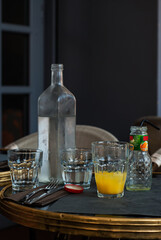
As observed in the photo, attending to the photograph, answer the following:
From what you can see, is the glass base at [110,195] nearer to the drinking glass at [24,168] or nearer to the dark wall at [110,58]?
the drinking glass at [24,168]

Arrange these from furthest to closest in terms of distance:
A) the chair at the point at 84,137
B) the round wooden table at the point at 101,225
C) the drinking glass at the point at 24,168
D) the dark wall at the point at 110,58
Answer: the dark wall at the point at 110,58 → the chair at the point at 84,137 → the drinking glass at the point at 24,168 → the round wooden table at the point at 101,225

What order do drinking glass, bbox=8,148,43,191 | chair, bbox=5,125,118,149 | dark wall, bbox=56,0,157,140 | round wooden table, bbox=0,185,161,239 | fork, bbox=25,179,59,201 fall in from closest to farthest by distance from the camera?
round wooden table, bbox=0,185,161,239 → fork, bbox=25,179,59,201 → drinking glass, bbox=8,148,43,191 → chair, bbox=5,125,118,149 → dark wall, bbox=56,0,157,140

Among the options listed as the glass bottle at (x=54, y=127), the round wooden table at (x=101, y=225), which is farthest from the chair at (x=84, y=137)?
the round wooden table at (x=101, y=225)

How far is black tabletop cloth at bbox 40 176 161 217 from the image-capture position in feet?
2.26

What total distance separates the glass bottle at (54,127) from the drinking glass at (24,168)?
0.15ft

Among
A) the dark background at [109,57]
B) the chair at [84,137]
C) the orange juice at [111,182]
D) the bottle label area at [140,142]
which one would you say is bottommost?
the chair at [84,137]

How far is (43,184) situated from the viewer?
36.2 inches

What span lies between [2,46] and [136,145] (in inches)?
85.9

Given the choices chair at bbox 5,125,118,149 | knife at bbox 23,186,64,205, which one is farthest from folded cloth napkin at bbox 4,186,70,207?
chair at bbox 5,125,118,149

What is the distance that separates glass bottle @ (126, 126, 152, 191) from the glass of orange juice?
0.14ft

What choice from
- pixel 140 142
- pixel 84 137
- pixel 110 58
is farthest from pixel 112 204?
pixel 110 58

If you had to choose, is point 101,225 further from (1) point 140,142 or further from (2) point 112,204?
(1) point 140,142

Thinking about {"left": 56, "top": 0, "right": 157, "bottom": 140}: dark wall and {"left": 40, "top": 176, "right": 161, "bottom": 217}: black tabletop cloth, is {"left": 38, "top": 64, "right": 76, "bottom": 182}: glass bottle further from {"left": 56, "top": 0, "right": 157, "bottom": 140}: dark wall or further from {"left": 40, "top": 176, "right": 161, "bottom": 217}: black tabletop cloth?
{"left": 56, "top": 0, "right": 157, "bottom": 140}: dark wall

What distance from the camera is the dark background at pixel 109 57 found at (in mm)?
2418
